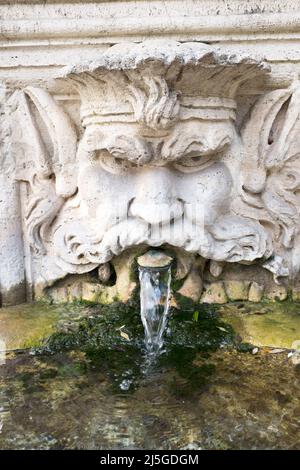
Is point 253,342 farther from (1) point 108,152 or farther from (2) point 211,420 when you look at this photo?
(1) point 108,152

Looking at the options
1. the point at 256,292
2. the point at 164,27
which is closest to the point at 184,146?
the point at 164,27

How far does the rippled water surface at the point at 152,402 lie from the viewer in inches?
52.2

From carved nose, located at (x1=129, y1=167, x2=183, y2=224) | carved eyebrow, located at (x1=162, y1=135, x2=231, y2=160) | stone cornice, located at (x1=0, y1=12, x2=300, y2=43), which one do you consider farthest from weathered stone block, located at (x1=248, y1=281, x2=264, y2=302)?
stone cornice, located at (x1=0, y1=12, x2=300, y2=43)

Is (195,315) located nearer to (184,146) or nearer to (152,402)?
(152,402)

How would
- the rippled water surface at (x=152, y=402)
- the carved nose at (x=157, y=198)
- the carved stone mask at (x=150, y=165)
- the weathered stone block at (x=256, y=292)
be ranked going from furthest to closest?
1. the weathered stone block at (x=256, y=292)
2. the carved nose at (x=157, y=198)
3. the carved stone mask at (x=150, y=165)
4. the rippled water surface at (x=152, y=402)

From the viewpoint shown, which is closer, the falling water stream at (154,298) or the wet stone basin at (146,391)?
the wet stone basin at (146,391)

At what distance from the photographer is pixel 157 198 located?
1814 mm

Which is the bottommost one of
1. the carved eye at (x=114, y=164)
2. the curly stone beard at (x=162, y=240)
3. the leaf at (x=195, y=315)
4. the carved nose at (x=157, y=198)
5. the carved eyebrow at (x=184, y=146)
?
the leaf at (x=195, y=315)

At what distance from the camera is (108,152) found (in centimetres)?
185

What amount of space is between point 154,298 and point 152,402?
0.55 metres

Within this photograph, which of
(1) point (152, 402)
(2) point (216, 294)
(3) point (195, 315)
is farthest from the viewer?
(2) point (216, 294)

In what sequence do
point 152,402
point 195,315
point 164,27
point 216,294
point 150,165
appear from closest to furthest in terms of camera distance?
point 152,402
point 164,27
point 150,165
point 195,315
point 216,294

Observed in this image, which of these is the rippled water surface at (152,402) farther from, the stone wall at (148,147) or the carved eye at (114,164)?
the carved eye at (114,164)

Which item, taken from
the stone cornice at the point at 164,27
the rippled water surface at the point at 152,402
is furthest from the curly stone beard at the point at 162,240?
the stone cornice at the point at 164,27
